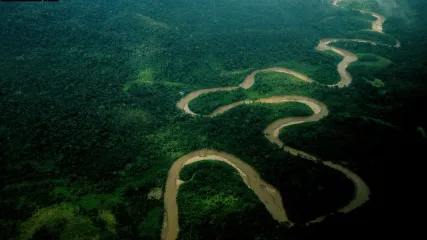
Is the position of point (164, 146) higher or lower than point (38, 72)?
lower

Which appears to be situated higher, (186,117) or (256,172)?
(186,117)

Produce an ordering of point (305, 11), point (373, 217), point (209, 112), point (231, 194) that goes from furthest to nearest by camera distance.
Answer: point (305, 11) → point (209, 112) → point (231, 194) → point (373, 217)

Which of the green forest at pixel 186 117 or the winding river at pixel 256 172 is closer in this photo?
the green forest at pixel 186 117

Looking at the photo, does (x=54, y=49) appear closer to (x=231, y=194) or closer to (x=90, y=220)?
(x=90, y=220)

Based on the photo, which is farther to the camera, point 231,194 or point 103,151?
point 103,151

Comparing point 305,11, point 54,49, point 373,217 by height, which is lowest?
point 373,217

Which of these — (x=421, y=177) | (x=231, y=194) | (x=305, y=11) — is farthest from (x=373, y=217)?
(x=305, y=11)

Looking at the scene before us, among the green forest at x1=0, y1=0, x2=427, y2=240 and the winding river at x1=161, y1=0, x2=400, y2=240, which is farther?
the winding river at x1=161, y1=0, x2=400, y2=240

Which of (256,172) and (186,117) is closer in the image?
(256,172)
